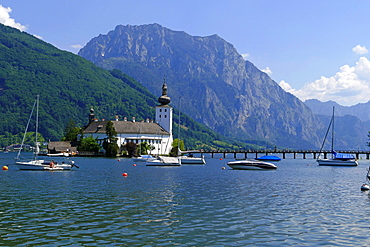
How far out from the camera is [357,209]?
35469 mm

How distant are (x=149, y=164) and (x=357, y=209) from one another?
74833mm

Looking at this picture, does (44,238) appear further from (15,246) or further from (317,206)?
(317,206)

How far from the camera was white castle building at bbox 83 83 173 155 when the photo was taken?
16662 centimetres

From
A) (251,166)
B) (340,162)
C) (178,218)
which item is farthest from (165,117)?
(178,218)

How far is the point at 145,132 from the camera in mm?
170625

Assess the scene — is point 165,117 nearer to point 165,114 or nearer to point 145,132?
point 165,114

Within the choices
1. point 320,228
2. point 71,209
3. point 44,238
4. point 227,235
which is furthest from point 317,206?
point 44,238

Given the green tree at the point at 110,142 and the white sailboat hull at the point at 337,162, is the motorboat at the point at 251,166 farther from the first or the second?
the green tree at the point at 110,142

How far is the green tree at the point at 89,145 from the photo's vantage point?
531 ft

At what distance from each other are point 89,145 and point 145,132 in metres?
23.6

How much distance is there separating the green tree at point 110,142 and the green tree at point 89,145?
3.71 metres

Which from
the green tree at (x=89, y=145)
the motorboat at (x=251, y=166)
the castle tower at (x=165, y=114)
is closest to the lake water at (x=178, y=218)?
the motorboat at (x=251, y=166)

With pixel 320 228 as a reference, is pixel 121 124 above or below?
above

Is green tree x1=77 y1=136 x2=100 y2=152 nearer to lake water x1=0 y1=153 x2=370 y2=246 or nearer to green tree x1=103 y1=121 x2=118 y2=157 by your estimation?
green tree x1=103 y1=121 x2=118 y2=157
